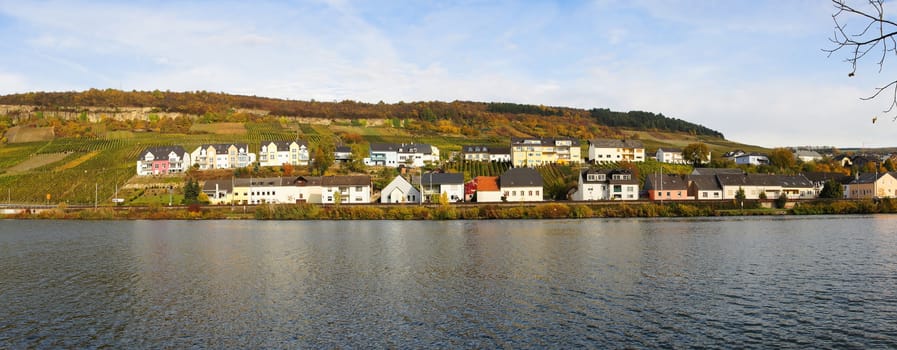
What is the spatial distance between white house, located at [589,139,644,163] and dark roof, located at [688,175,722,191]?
90.2 ft

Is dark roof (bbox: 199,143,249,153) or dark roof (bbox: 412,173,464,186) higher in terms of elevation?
dark roof (bbox: 199,143,249,153)

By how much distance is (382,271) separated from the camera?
81.3 ft

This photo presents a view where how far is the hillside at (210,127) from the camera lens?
289 feet

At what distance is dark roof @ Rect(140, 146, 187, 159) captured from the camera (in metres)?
92.4

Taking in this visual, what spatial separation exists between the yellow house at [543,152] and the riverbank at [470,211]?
A: 40023 millimetres

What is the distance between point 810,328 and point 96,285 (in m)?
22.0

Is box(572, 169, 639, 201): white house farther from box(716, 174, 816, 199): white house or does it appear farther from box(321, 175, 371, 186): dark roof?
box(321, 175, 371, 186): dark roof

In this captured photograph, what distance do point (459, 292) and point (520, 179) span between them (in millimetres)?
51238

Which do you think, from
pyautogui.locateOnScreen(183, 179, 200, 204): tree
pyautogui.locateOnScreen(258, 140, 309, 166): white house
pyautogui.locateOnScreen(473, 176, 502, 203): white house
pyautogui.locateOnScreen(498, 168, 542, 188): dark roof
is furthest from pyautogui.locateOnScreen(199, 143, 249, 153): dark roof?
pyautogui.locateOnScreen(498, 168, 542, 188): dark roof

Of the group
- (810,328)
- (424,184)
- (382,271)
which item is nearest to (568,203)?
(424,184)

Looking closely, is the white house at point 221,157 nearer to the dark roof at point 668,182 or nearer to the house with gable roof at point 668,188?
the dark roof at point 668,182

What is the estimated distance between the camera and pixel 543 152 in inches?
4053

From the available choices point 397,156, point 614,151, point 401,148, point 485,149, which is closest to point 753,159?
point 614,151

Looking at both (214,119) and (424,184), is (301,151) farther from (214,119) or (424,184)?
(214,119)
